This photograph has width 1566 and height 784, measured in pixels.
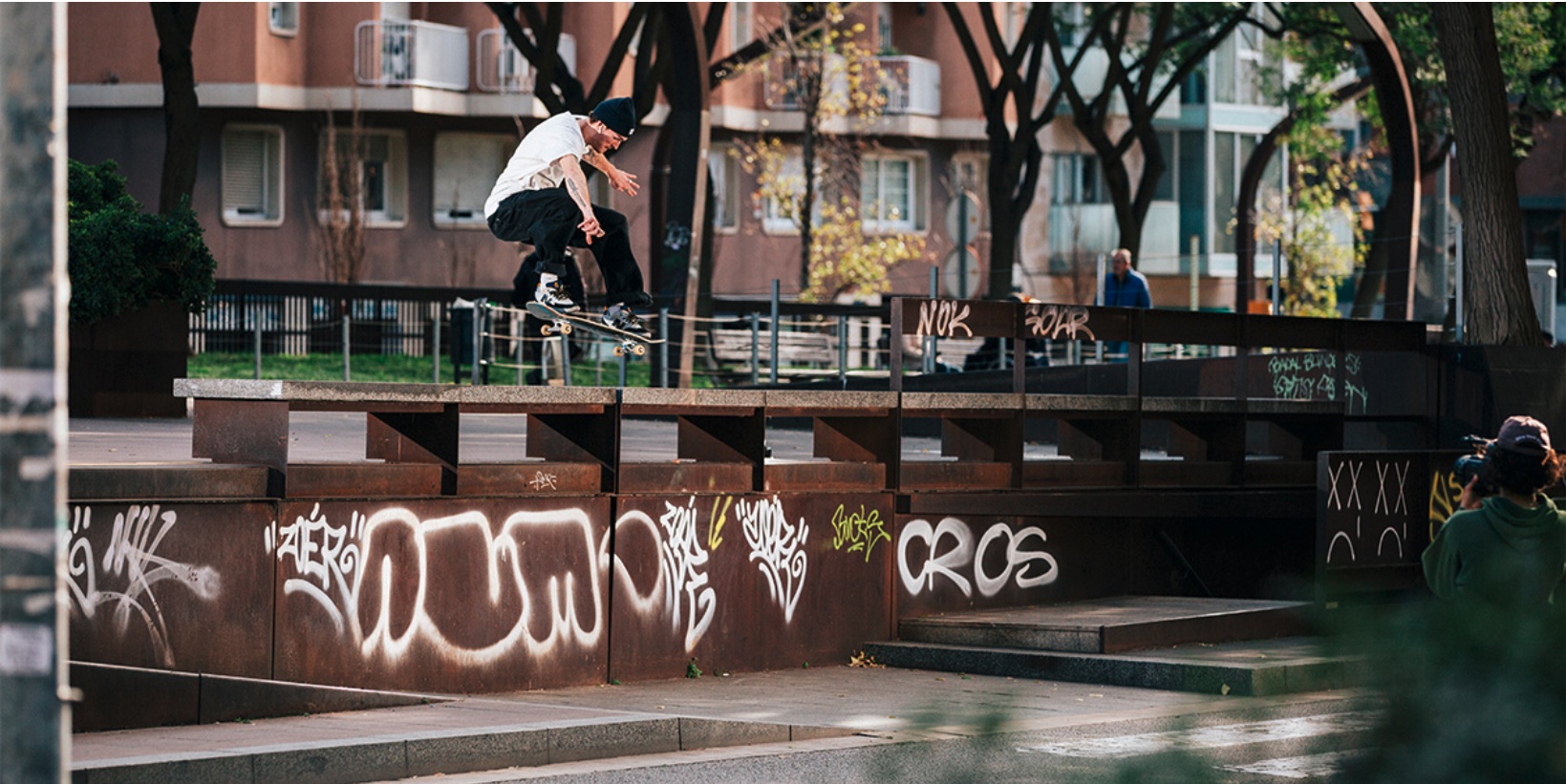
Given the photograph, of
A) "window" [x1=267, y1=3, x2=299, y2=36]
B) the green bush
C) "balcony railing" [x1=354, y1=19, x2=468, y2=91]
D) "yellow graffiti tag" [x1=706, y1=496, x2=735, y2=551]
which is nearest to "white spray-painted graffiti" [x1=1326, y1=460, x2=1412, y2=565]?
"yellow graffiti tag" [x1=706, y1=496, x2=735, y2=551]

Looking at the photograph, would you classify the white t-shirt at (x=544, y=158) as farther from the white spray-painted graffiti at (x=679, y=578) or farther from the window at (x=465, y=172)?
the window at (x=465, y=172)

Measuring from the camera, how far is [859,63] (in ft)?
147

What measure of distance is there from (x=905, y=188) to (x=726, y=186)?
17.8 ft

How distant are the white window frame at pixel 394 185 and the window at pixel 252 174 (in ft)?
6.84

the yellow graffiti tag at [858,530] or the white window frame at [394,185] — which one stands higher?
the white window frame at [394,185]

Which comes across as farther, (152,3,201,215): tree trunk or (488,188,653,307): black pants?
(152,3,201,215): tree trunk

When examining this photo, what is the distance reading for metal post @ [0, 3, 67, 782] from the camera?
384 cm

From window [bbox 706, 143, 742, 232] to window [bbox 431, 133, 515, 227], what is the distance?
16.9 ft

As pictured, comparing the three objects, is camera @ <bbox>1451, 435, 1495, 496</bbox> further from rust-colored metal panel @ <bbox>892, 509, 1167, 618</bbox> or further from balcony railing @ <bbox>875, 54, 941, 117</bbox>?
balcony railing @ <bbox>875, 54, 941, 117</bbox>

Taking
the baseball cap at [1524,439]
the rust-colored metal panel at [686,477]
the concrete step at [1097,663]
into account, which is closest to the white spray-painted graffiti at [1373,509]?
the concrete step at [1097,663]

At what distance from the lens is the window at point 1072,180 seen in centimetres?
5372

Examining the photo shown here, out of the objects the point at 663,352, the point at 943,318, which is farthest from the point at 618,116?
the point at 663,352

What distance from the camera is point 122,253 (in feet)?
54.2

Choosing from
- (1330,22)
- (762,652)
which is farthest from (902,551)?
(1330,22)
